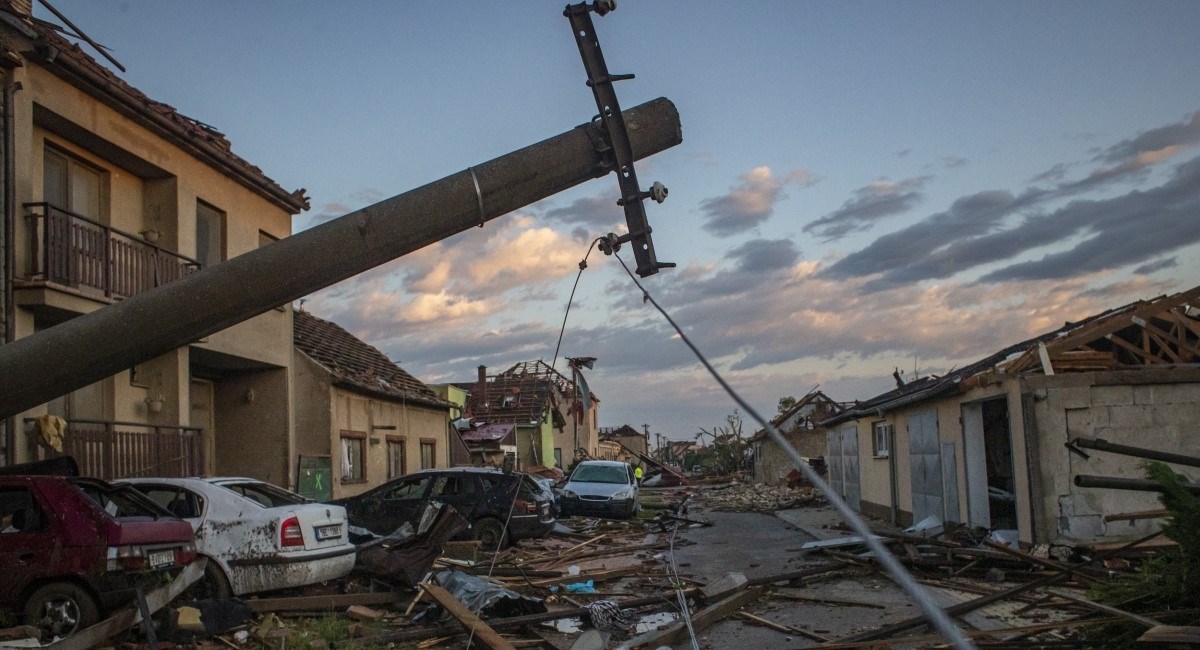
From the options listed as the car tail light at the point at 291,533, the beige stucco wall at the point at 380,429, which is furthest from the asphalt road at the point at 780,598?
the beige stucco wall at the point at 380,429

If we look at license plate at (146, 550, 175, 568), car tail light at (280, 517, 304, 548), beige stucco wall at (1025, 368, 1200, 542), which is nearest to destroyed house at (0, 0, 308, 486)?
car tail light at (280, 517, 304, 548)

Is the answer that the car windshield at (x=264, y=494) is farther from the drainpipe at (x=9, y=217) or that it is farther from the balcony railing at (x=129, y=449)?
the drainpipe at (x=9, y=217)

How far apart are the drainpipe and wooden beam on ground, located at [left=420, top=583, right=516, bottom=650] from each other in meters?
6.32

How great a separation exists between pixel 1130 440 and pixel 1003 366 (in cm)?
206

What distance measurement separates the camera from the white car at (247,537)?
1054 cm

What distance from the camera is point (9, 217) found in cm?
1270

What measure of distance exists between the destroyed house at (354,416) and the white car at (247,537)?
9.86 meters

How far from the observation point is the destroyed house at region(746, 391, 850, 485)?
45.4m

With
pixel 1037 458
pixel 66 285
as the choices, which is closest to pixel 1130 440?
pixel 1037 458

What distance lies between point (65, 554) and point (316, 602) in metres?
2.72

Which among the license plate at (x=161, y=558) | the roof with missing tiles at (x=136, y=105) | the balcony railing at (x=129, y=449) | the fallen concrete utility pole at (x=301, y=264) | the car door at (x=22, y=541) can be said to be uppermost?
the roof with missing tiles at (x=136, y=105)

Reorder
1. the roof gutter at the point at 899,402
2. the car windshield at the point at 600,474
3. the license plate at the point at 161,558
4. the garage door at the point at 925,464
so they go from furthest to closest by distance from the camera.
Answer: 1. the car windshield at the point at 600,474
2. the garage door at the point at 925,464
3. the roof gutter at the point at 899,402
4. the license plate at the point at 161,558

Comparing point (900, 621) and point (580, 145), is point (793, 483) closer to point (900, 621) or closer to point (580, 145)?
point (900, 621)

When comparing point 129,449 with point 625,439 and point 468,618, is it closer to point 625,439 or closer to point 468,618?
point 468,618
